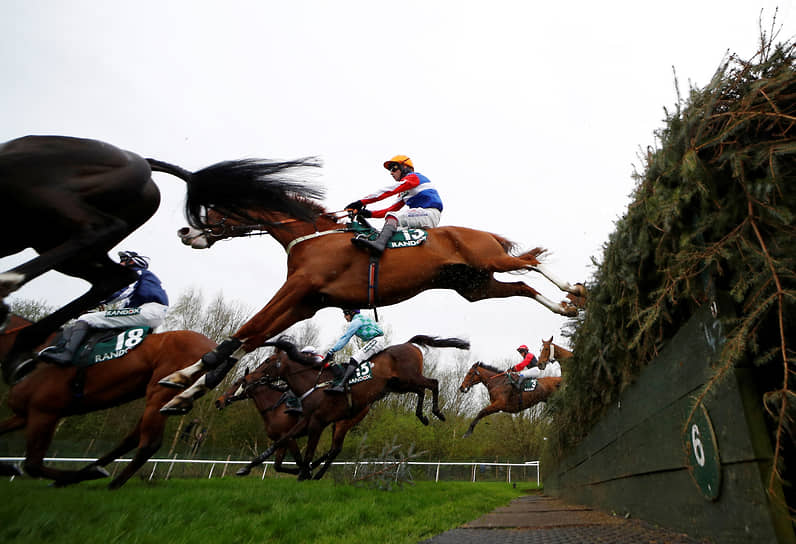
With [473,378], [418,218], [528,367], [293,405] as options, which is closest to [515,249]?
[418,218]

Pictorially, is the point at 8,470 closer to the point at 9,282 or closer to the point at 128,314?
the point at 128,314

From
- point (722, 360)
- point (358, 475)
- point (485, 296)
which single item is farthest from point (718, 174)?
point (358, 475)

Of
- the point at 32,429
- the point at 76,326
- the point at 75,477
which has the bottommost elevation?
the point at 75,477

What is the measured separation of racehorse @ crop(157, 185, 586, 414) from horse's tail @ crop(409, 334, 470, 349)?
432 cm

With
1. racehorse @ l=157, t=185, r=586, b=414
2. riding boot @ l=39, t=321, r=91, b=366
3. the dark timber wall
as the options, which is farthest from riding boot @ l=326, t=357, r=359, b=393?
the dark timber wall

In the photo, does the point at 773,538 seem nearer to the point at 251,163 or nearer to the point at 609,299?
the point at 609,299

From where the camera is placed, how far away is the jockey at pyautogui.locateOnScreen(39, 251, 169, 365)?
464 cm

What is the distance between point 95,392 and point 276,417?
452cm

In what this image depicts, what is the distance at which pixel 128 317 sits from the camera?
5.10 metres

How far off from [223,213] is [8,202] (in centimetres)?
142

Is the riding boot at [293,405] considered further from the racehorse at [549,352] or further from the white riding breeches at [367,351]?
the racehorse at [549,352]

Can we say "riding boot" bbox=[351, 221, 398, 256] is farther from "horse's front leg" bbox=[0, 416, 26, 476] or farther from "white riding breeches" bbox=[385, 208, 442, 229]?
"horse's front leg" bbox=[0, 416, 26, 476]

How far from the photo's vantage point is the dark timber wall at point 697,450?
145 cm

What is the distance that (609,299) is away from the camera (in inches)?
112
